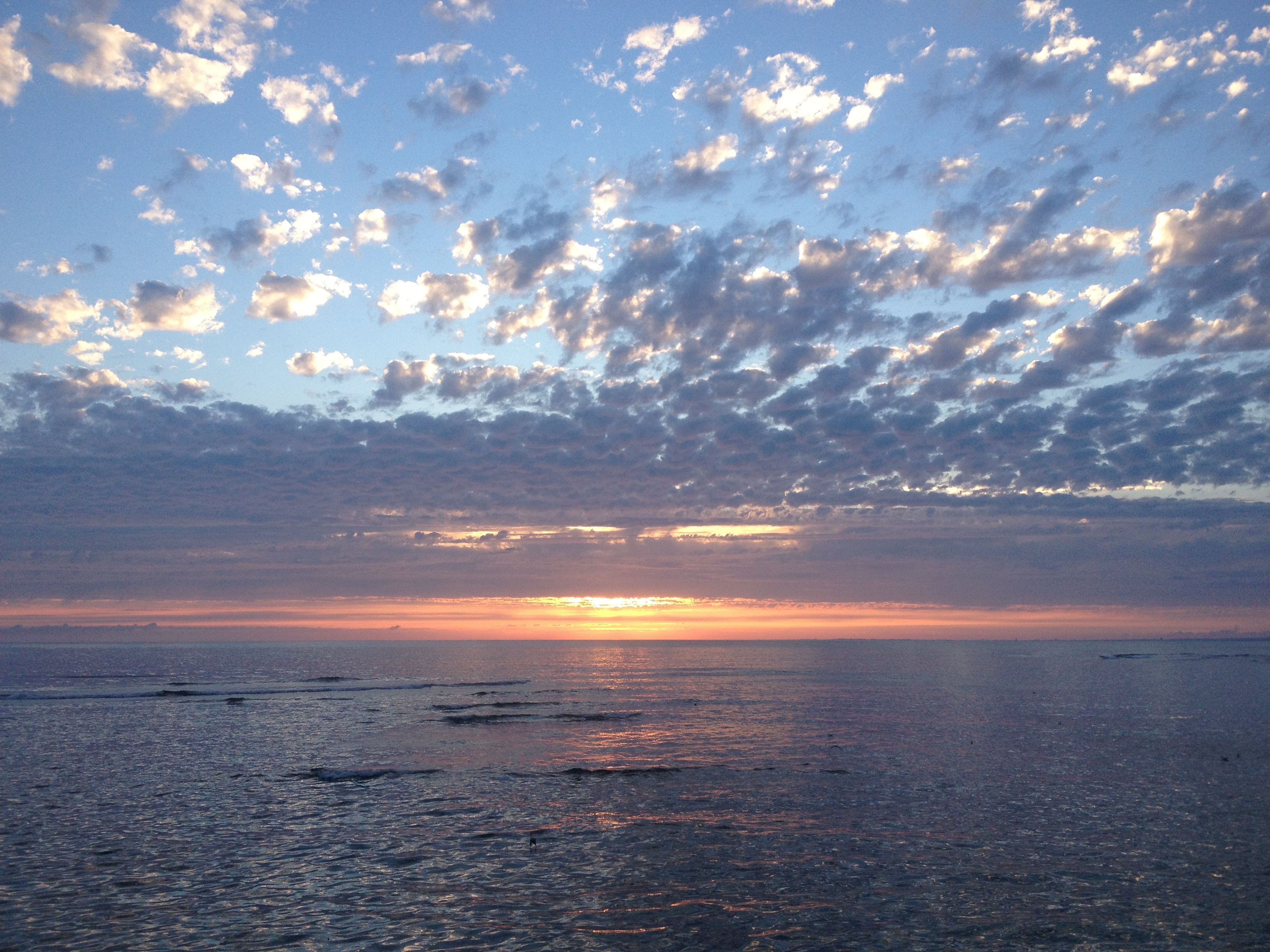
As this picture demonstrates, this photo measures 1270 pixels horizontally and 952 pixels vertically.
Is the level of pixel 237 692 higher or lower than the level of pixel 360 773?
lower

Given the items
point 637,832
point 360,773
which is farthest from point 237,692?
point 637,832

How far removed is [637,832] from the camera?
30.3 meters

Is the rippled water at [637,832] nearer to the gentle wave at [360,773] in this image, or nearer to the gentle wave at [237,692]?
the gentle wave at [360,773]

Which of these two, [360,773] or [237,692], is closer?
[360,773]

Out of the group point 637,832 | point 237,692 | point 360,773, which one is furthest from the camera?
point 237,692

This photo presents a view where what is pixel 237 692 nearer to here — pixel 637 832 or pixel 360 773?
pixel 360 773

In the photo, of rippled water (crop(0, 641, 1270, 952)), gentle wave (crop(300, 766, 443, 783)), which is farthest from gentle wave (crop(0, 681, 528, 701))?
gentle wave (crop(300, 766, 443, 783))

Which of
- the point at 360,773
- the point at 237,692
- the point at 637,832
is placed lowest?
the point at 237,692

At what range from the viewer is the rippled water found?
20641 millimetres

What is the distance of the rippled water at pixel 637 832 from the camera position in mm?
20641

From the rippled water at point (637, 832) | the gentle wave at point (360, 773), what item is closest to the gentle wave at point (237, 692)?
the rippled water at point (637, 832)

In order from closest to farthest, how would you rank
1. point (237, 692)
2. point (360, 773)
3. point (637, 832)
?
point (637, 832) → point (360, 773) → point (237, 692)

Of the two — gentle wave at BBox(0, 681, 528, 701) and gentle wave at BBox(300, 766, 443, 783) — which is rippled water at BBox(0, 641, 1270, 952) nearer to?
gentle wave at BBox(300, 766, 443, 783)

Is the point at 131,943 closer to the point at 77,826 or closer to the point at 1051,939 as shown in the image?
the point at 77,826
